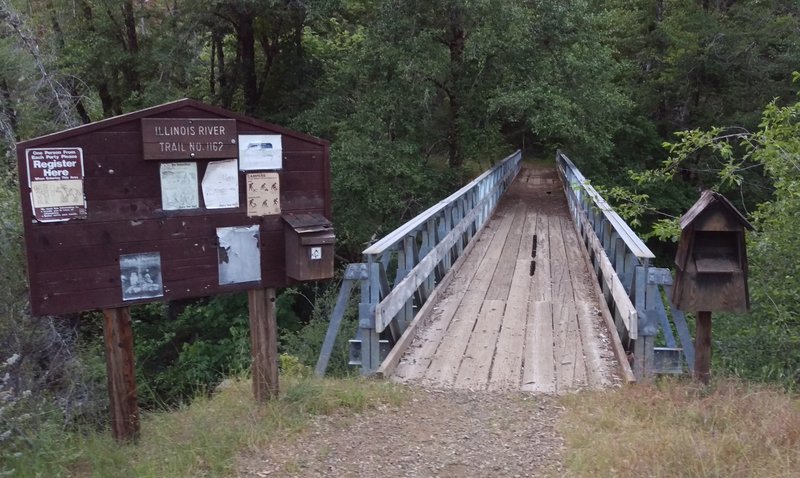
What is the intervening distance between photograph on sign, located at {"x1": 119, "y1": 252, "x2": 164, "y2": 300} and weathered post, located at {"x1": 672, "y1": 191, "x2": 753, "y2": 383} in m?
3.14

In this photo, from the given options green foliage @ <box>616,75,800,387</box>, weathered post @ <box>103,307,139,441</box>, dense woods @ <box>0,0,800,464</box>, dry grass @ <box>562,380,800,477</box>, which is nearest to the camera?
dry grass @ <box>562,380,800,477</box>

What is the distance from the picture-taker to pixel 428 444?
4.31m

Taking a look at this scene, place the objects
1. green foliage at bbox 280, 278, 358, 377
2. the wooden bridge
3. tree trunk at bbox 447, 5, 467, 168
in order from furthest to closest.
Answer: tree trunk at bbox 447, 5, 467, 168 → green foliage at bbox 280, 278, 358, 377 → the wooden bridge

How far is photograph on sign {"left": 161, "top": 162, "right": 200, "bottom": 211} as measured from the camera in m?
4.10

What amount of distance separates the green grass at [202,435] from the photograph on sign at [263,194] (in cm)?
121

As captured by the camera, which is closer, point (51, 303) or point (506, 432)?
point (51, 303)

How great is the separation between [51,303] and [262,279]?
1213 mm

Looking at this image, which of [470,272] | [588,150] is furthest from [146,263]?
[588,150]

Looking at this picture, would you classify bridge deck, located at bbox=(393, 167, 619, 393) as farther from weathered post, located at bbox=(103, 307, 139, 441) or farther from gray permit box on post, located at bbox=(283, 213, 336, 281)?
weathered post, located at bbox=(103, 307, 139, 441)

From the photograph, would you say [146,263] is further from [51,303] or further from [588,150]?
[588,150]

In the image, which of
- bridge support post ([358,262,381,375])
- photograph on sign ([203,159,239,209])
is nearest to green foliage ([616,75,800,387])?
bridge support post ([358,262,381,375])

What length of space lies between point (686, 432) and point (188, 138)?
3.21 meters

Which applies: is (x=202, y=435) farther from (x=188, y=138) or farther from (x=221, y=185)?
(x=188, y=138)

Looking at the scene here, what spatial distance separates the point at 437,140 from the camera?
61.1ft
